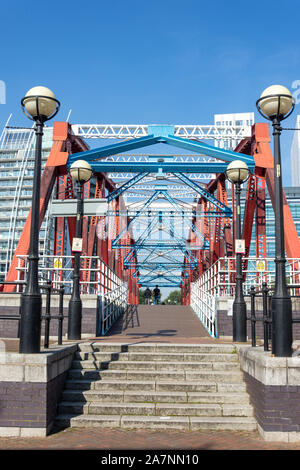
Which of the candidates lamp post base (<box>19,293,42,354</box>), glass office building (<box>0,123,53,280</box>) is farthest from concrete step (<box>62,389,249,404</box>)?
glass office building (<box>0,123,53,280</box>)

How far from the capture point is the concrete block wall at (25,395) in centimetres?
605

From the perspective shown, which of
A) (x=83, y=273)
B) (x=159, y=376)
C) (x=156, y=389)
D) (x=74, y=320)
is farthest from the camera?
(x=83, y=273)

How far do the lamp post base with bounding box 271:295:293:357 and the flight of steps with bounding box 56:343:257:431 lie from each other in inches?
45.8

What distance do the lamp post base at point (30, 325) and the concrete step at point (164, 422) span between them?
1.13 metres

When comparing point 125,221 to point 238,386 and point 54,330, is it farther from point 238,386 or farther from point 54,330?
point 238,386

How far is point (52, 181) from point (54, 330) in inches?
353

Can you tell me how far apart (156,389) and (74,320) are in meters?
3.33

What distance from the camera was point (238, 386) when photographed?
7.40m

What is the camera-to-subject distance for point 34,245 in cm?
685

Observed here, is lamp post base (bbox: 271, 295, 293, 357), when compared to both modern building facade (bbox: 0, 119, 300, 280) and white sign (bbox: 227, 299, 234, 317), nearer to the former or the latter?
white sign (bbox: 227, 299, 234, 317)

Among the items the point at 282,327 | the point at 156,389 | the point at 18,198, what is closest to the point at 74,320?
the point at 156,389

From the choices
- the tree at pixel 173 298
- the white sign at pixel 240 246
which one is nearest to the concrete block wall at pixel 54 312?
the white sign at pixel 240 246

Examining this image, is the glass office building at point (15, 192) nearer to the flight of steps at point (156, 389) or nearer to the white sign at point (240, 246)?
the white sign at point (240, 246)

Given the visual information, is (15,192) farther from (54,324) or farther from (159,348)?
(159,348)
